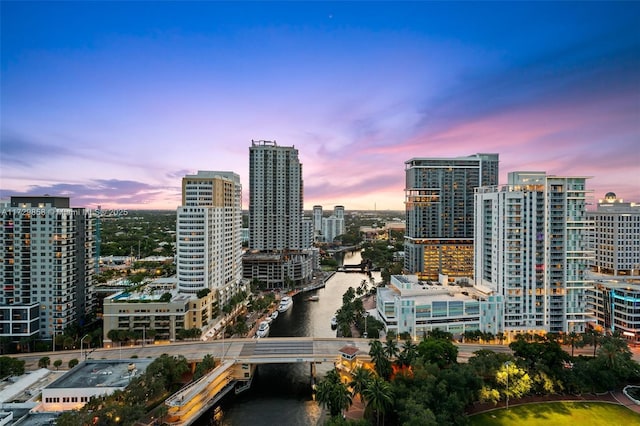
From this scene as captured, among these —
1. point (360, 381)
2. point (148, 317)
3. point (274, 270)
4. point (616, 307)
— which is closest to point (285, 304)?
point (274, 270)

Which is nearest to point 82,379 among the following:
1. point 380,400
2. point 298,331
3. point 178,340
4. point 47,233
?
point 178,340

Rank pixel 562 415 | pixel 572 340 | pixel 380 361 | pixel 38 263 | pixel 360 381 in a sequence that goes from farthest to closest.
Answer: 1. pixel 38 263
2. pixel 572 340
3. pixel 380 361
4. pixel 360 381
5. pixel 562 415

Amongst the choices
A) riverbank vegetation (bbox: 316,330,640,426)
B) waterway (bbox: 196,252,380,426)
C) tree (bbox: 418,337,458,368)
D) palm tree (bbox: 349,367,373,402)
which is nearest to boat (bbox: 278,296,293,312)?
waterway (bbox: 196,252,380,426)

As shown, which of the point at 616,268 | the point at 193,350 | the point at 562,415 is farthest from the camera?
the point at 616,268

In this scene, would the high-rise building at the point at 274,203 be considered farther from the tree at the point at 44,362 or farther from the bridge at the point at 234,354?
the tree at the point at 44,362

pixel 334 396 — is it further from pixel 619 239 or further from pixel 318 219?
pixel 318 219

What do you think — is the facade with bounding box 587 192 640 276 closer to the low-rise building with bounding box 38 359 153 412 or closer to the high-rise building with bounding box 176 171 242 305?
the high-rise building with bounding box 176 171 242 305
